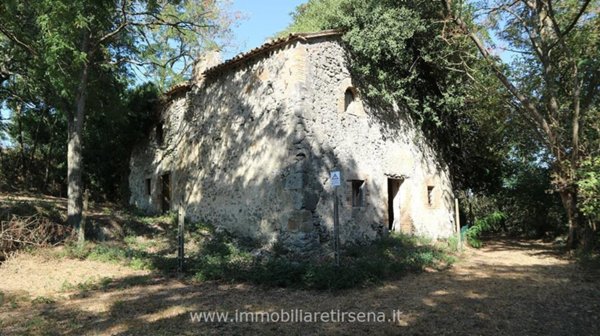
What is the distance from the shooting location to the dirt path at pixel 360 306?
5297 millimetres

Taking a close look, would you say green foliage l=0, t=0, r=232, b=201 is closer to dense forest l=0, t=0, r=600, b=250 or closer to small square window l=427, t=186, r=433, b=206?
dense forest l=0, t=0, r=600, b=250

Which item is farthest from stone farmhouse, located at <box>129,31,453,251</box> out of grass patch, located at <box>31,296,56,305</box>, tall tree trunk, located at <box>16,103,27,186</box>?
tall tree trunk, located at <box>16,103,27,186</box>

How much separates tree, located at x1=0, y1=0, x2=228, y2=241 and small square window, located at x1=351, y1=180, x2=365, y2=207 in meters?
5.68

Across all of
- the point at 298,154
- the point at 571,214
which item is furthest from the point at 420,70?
the point at 571,214

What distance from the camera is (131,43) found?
12297 mm

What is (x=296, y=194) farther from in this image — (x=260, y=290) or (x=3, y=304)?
(x=3, y=304)

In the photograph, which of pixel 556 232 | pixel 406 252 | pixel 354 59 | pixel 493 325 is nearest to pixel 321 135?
pixel 354 59

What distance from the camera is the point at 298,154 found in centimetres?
1002

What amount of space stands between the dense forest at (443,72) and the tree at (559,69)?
0.12ft

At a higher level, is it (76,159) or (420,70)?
(420,70)

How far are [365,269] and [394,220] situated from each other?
490cm

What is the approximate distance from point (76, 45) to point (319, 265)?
25.4 feet

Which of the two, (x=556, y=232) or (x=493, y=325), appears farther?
(x=556, y=232)

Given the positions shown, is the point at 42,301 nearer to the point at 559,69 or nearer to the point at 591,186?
the point at 591,186
